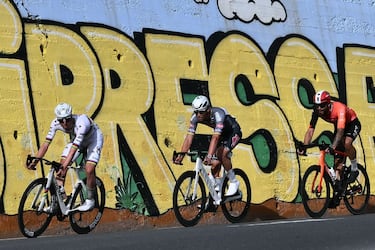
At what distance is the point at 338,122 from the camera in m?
12.3

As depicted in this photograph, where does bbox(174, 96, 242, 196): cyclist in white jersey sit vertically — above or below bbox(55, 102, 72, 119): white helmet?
below

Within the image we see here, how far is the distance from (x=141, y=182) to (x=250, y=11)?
4.15 meters

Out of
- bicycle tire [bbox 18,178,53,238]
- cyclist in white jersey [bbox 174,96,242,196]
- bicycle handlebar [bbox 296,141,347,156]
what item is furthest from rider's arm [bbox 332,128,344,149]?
bicycle tire [bbox 18,178,53,238]

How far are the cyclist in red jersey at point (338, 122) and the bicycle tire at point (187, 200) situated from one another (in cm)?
189

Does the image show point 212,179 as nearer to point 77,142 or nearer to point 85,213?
point 85,213

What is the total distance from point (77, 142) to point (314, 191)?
11.8 ft

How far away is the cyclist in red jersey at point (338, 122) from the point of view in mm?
12242

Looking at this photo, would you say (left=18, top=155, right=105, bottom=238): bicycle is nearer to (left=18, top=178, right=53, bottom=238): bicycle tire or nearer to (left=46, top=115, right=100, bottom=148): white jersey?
(left=18, top=178, right=53, bottom=238): bicycle tire

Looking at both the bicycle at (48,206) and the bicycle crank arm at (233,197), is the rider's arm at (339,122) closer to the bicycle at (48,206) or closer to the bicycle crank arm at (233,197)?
the bicycle crank arm at (233,197)

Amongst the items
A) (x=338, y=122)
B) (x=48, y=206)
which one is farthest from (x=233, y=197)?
(x=48, y=206)

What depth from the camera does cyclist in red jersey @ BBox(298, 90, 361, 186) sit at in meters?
12.2

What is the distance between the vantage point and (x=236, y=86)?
14625mm

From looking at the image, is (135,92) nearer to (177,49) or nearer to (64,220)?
(177,49)

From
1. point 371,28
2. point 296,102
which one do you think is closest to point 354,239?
point 296,102
